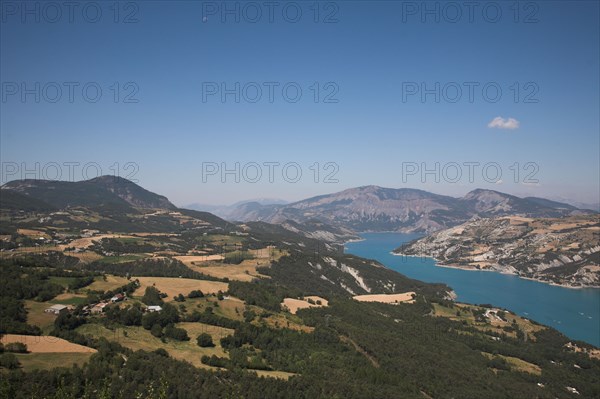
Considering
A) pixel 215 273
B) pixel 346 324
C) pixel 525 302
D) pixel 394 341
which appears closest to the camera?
pixel 394 341

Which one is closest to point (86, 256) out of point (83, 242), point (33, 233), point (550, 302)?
point (83, 242)

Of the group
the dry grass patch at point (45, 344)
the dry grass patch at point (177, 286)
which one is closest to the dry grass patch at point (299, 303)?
the dry grass patch at point (177, 286)

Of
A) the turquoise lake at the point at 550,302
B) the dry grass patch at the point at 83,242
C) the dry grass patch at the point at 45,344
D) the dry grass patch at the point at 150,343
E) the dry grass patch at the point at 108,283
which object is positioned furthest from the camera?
the dry grass patch at the point at 83,242

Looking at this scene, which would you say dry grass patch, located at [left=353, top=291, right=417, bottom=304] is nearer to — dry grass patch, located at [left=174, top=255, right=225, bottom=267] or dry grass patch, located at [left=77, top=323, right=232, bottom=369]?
dry grass patch, located at [left=174, top=255, right=225, bottom=267]

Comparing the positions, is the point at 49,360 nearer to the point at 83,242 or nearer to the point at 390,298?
the point at 390,298

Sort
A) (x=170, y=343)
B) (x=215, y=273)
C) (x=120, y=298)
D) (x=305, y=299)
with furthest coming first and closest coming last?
(x=215, y=273), (x=305, y=299), (x=120, y=298), (x=170, y=343)

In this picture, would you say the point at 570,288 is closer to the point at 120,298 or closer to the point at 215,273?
the point at 215,273

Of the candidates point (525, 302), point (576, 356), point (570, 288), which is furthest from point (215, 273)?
point (570, 288)

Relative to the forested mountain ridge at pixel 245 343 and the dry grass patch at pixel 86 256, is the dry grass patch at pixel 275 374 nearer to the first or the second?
the forested mountain ridge at pixel 245 343
